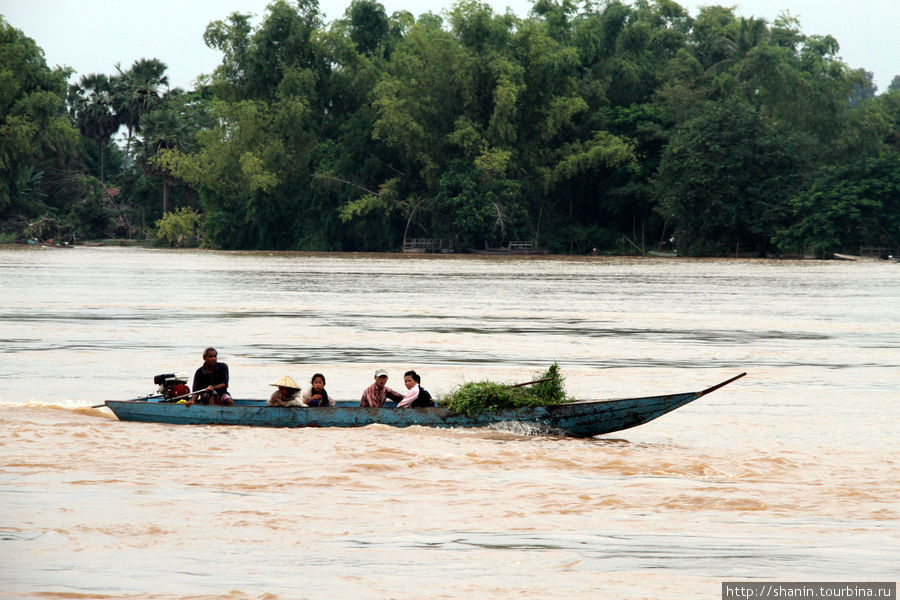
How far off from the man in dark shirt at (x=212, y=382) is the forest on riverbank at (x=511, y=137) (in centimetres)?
5565

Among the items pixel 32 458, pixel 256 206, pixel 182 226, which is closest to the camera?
pixel 32 458

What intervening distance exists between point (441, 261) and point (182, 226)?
24167 mm

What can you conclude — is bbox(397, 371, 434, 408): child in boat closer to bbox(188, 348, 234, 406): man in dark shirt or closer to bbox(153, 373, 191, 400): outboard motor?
bbox(188, 348, 234, 406): man in dark shirt

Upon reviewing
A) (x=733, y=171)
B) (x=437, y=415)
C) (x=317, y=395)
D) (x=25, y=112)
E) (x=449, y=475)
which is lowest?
(x=449, y=475)

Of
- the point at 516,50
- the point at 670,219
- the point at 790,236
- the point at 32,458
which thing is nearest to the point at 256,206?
the point at 516,50

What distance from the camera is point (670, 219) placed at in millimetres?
73688

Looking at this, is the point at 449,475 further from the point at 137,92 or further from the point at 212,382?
the point at 137,92

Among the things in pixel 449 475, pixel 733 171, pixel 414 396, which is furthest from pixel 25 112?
pixel 449 475

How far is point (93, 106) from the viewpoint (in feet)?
319

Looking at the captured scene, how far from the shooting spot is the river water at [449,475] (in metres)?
8.14

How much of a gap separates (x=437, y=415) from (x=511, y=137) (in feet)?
198

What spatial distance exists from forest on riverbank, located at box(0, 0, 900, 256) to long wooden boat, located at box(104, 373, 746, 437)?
54993 mm

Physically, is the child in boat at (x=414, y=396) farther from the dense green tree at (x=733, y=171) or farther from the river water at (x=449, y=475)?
the dense green tree at (x=733, y=171)

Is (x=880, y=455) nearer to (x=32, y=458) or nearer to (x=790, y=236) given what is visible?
(x=32, y=458)
